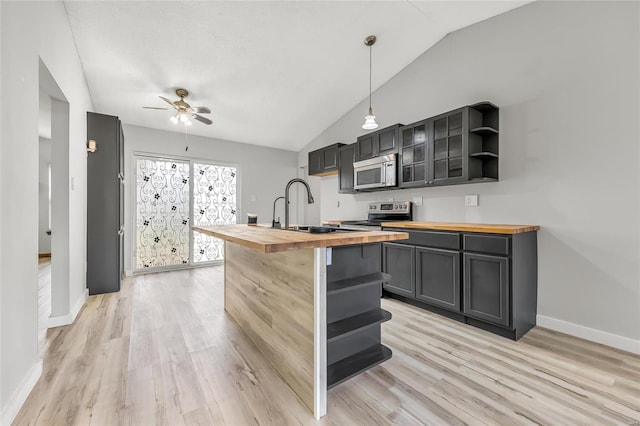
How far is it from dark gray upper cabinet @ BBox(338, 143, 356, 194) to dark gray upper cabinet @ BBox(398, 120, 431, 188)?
94 cm

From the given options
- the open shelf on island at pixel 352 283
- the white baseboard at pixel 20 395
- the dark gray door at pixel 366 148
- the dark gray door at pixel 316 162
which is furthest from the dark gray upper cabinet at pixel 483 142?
the white baseboard at pixel 20 395

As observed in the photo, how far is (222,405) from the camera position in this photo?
57.5 inches

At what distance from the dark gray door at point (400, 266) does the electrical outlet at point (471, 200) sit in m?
0.85

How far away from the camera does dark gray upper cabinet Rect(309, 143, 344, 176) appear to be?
4.66m

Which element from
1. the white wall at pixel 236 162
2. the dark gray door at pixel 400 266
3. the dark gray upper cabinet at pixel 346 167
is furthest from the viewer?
the white wall at pixel 236 162

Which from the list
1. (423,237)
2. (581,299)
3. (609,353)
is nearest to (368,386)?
(423,237)

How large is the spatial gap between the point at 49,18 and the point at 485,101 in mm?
3834

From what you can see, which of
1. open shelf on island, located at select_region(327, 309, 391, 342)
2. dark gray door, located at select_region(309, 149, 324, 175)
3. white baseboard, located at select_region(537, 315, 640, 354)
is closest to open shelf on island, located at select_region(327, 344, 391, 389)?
open shelf on island, located at select_region(327, 309, 391, 342)

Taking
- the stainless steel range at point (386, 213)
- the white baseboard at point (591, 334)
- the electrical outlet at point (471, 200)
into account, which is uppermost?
the electrical outlet at point (471, 200)

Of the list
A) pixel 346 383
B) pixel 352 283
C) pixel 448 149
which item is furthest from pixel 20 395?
pixel 448 149

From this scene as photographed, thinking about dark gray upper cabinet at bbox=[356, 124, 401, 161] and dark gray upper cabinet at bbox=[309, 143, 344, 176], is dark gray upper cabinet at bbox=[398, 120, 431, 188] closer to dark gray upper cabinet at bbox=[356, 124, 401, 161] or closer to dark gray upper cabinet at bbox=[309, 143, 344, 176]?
dark gray upper cabinet at bbox=[356, 124, 401, 161]

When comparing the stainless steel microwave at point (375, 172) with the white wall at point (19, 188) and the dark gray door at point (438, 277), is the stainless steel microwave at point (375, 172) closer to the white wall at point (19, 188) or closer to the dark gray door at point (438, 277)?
the dark gray door at point (438, 277)

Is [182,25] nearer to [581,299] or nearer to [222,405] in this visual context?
[222,405]

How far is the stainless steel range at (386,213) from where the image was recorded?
3.62 metres
